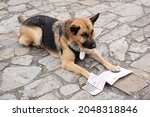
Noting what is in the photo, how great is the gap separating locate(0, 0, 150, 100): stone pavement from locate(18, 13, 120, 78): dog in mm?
125

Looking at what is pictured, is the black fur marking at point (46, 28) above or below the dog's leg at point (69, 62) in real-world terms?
above

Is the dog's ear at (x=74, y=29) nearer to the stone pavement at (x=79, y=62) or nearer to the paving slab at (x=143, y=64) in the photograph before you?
the stone pavement at (x=79, y=62)

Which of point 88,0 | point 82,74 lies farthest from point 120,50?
point 88,0

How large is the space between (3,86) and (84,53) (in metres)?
1.41

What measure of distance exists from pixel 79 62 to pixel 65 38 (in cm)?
51

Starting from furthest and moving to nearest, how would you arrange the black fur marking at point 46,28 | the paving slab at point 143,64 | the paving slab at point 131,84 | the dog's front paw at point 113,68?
the black fur marking at point 46,28
the paving slab at point 143,64
the dog's front paw at point 113,68
the paving slab at point 131,84

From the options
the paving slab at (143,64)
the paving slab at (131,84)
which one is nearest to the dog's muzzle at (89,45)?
the paving slab at (131,84)

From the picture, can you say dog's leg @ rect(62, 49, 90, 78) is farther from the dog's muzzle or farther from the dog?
the dog's muzzle

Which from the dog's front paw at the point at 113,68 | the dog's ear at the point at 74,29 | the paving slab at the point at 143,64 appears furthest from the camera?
the paving slab at the point at 143,64

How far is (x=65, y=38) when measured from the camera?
17.3ft

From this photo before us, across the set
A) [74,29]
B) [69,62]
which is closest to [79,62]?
[69,62]

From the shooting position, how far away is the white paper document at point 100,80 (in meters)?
4.81

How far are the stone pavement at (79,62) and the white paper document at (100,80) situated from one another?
0.08 metres

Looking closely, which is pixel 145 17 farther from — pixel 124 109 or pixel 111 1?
pixel 124 109
